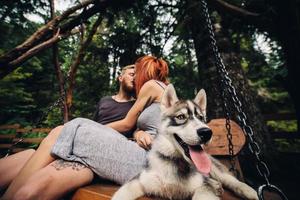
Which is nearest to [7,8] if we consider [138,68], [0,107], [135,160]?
[138,68]

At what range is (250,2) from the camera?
4711 millimetres

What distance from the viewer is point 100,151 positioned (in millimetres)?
2145

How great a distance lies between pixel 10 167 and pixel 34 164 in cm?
59

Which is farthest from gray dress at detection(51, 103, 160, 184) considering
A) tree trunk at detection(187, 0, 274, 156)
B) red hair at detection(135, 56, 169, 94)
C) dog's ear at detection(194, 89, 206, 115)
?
tree trunk at detection(187, 0, 274, 156)

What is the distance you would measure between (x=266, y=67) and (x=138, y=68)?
32.6ft

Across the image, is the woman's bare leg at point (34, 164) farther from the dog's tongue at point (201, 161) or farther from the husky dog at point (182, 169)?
the dog's tongue at point (201, 161)

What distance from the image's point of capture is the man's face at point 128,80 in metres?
3.64

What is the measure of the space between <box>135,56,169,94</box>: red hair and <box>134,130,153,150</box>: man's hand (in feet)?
2.88

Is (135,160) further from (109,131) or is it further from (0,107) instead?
(0,107)

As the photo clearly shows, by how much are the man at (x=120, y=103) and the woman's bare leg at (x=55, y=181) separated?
4.54ft

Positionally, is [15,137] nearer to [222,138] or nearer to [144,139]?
[144,139]

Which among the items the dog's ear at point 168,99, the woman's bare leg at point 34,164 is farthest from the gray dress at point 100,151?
the dog's ear at point 168,99

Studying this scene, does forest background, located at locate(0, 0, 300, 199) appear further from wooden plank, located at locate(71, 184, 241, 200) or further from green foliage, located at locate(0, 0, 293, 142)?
wooden plank, located at locate(71, 184, 241, 200)


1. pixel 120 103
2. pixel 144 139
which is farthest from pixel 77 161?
pixel 120 103
